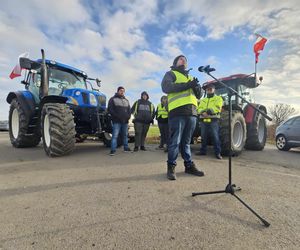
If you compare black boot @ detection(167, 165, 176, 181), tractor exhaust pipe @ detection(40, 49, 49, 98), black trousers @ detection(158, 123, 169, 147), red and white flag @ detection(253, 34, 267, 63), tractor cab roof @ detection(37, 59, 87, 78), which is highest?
red and white flag @ detection(253, 34, 267, 63)

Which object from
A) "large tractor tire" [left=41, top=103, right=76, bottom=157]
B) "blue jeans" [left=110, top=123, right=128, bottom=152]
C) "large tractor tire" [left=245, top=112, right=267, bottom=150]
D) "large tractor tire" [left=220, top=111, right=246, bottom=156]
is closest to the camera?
"large tractor tire" [left=41, top=103, right=76, bottom=157]

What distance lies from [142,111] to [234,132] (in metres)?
2.77

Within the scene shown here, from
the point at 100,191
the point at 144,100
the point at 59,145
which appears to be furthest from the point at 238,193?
the point at 144,100

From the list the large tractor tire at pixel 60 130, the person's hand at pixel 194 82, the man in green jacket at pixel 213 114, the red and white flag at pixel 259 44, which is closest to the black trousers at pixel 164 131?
the man in green jacket at pixel 213 114

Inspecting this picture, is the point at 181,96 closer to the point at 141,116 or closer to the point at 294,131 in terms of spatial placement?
the point at 141,116

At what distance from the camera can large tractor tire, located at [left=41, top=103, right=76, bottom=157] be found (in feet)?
16.6

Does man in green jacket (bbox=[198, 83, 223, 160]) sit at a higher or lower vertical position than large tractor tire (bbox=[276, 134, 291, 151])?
higher

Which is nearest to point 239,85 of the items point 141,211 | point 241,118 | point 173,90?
point 241,118

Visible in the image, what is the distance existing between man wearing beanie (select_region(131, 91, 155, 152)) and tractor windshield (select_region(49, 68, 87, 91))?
73.0 inches

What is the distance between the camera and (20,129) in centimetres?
672

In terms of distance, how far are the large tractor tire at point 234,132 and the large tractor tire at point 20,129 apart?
5.48 meters

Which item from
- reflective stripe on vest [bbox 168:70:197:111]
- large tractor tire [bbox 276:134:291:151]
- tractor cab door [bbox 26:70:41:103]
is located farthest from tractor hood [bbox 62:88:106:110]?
large tractor tire [bbox 276:134:291:151]

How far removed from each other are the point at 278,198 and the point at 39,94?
6394mm

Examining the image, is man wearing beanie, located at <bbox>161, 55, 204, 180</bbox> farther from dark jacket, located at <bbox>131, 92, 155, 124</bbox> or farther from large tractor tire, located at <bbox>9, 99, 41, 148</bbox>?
large tractor tire, located at <bbox>9, 99, 41, 148</bbox>
